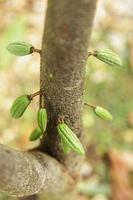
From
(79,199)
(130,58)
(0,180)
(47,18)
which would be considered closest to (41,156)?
(0,180)

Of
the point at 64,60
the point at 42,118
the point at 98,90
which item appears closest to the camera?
the point at 64,60

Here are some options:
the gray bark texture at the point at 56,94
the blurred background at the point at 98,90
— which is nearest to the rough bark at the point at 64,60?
the gray bark texture at the point at 56,94

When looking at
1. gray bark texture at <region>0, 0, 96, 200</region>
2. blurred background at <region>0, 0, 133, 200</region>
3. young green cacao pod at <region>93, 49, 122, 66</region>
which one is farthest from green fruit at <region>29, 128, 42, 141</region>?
blurred background at <region>0, 0, 133, 200</region>

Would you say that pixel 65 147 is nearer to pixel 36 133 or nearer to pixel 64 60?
pixel 36 133

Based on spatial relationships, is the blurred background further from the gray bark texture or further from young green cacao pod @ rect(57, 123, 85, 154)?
young green cacao pod @ rect(57, 123, 85, 154)

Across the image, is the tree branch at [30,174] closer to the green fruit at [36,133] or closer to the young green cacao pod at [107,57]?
the green fruit at [36,133]

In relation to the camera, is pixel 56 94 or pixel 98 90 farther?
pixel 98 90

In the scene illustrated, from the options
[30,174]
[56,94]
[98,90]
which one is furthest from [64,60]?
[98,90]

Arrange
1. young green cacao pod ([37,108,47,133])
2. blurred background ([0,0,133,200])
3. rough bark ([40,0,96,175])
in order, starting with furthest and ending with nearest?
blurred background ([0,0,133,200]) → young green cacao pod ([37,108,47,133]) → rough bark ([40,0,96,175])
